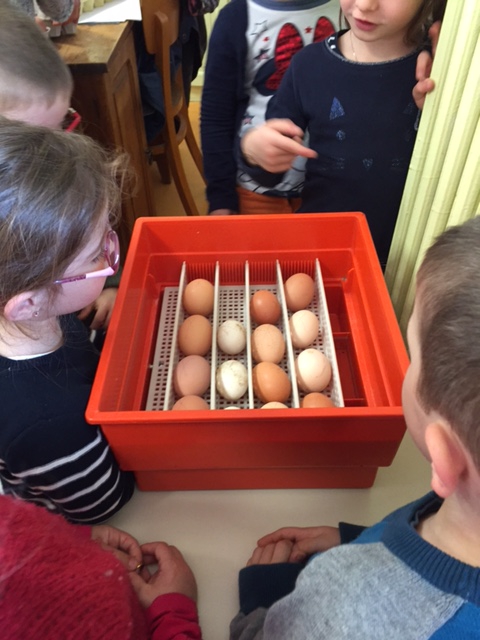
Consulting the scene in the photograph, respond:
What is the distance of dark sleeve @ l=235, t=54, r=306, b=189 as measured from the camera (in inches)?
37.3

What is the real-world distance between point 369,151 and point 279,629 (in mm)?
756

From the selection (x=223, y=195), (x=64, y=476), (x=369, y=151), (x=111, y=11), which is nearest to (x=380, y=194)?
(x=369, y=151)

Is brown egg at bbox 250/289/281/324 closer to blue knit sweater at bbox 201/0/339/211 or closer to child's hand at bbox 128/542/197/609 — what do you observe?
blue knit sweater at bbox 201/0/339/211

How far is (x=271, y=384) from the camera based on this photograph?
775mm

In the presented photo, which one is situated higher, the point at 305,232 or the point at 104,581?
the point at 104,581

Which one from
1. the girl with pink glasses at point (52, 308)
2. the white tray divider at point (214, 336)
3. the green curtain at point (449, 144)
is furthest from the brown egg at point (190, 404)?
the green curtain at point (449, 144)

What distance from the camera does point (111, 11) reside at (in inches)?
60.5

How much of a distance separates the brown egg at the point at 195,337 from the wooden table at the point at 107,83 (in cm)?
41

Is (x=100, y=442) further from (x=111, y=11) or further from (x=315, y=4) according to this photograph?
(x=111, y=11)

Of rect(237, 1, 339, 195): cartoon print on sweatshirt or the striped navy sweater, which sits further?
rect(237, 1, 339, 195): cartoon print on sweatshirt

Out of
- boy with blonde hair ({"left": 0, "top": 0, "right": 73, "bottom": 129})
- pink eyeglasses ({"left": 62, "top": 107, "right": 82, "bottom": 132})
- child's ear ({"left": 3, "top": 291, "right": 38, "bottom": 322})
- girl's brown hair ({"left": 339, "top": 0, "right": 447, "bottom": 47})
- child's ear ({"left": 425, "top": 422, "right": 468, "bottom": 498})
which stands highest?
girl's brown hair ({"left": 339, "top": 0, "right": 447, "bottom": 47})

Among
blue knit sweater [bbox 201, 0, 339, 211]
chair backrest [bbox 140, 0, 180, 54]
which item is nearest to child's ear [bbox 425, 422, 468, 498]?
blue knit sweater [bbox 201, 0, 339, 211]

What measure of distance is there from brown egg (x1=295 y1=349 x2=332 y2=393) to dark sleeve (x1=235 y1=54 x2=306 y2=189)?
15.9 inches

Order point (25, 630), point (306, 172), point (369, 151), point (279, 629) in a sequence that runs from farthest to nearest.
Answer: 1. point (306, 172)
2. point (369, 151)
3. point (279, 629)
4. point (25, 630)
